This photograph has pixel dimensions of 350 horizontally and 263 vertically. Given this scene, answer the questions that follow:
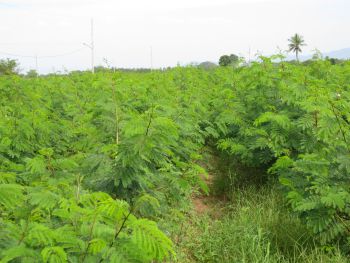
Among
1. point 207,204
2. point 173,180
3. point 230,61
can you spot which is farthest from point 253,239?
point 230,61

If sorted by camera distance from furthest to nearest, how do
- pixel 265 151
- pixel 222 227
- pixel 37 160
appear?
pixel 265 151, pixel 222 227, pixel 37 160

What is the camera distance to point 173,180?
386 centimetres

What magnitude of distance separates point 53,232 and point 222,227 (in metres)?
3.17

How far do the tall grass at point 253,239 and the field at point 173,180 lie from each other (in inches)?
0.6

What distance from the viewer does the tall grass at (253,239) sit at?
4188 millimetres

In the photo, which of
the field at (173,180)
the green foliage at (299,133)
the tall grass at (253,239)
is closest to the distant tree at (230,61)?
the green foliage at (299,133)

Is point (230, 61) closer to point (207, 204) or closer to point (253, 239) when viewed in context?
point (207, 204)

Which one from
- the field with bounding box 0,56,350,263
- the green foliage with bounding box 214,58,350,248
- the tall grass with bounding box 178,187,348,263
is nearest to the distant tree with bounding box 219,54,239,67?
the green foliage with bounding box 214,58,350,248

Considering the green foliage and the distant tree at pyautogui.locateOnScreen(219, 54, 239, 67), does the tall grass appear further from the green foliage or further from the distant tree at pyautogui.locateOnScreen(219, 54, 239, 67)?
the distant tree at pyautogui.locateOnScreen(219, 54, 239, 67)

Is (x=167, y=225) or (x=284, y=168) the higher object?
(x=284, y=168)

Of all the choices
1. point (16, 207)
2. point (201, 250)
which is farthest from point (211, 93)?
point (16, 207)

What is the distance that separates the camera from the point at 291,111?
606 centimetres

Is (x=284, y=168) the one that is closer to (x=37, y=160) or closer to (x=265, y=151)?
(x=265, y=151)

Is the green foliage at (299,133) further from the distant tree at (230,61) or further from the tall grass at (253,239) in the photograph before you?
the distant tree at (230,61)
